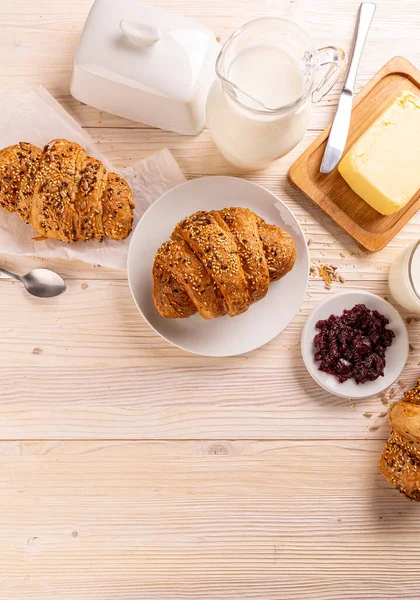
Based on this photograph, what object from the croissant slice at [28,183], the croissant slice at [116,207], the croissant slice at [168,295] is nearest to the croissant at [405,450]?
the croissant slice at [168,295]

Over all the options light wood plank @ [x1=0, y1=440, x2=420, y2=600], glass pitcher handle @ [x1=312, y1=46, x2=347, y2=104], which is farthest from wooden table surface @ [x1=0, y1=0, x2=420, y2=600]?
glass pitcher handle @ [x1=312, y1=46, x2=347, y2=104]

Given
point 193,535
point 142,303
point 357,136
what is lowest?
point 193,535

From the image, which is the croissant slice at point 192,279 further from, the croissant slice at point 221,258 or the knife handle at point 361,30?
the knife handle at point 361,30

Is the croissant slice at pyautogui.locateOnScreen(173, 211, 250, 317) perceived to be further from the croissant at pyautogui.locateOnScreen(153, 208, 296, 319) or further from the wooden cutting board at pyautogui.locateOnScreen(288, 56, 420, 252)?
the wooden cutting board at pyautogui.locateOnScreen(288, 56, 420, 252)

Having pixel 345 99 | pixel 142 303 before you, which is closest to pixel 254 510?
pixel 142 303

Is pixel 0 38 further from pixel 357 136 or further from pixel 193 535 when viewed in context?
pixel 193 535

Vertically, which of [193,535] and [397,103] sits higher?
[397,103]

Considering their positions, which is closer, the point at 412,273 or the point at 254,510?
the point at 412,273
